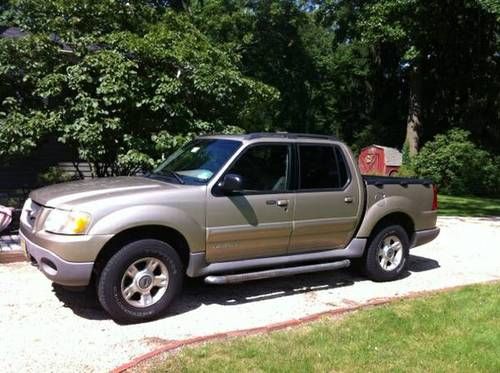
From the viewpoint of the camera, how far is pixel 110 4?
10.6m

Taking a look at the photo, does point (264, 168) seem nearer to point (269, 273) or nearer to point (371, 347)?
point (269, 273)

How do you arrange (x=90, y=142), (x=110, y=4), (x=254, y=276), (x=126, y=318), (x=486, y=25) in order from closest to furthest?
(x=126, y=318)
(x=254, y=276)
(x=90, y=142)
(x=110, y=4)
(x=486, y=25)

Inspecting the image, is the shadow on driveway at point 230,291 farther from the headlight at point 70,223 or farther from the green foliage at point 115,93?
the green foliage at point 115,93

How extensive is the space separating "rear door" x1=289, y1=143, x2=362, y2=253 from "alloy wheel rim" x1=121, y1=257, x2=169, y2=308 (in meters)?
1.64

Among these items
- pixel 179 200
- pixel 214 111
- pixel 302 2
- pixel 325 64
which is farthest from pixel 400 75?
pixel 179 200

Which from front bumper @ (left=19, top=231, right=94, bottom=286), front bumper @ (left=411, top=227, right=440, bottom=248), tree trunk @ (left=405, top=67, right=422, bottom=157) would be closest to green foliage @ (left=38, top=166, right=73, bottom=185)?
front bumper @ (left=19, top=231, right=94, bottom=286)

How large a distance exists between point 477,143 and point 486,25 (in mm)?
5905

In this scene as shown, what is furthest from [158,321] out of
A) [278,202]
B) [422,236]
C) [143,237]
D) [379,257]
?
[422,236]

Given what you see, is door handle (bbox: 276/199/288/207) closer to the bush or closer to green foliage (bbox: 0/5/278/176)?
green foliage (bbox: 0/5/278/176)

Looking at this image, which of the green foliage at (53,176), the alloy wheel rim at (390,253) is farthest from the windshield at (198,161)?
the green foliage at (53,176)

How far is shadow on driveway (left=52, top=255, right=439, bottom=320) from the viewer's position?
6211 mm

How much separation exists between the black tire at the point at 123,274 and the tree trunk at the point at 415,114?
26239mm

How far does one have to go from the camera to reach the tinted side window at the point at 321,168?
6.93 meters

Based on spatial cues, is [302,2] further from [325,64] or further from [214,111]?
[214,111]
